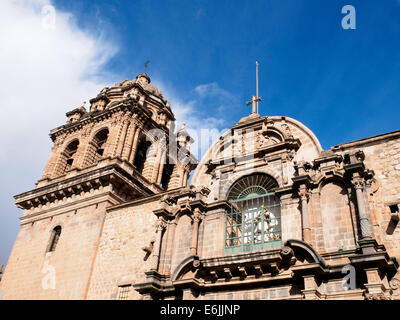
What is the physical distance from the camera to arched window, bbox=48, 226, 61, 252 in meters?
19.6

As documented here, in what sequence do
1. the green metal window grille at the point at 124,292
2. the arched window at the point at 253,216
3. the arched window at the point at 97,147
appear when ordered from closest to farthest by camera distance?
the arched window at the point at 253,216 < the green metal window grille at the point at 124,292 < the arched window at the point at 97,147

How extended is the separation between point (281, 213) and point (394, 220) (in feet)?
10.4

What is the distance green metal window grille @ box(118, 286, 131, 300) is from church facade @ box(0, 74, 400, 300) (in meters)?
0.05

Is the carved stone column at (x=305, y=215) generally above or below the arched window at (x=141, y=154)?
below

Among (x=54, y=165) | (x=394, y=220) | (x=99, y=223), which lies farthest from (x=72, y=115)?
(x=394, y=220)

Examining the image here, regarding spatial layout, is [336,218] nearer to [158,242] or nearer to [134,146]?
[158,242]

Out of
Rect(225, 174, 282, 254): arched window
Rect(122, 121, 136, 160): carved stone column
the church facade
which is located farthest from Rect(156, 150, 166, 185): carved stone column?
Rect(225, 174, 282, 254): arched window

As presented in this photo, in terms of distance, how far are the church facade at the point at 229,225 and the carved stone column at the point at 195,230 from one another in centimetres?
4

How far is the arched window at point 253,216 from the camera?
1285cm

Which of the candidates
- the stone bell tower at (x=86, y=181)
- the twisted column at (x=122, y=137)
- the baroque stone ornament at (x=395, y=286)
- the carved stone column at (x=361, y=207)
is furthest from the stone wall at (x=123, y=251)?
the baroque stone ornament at (x=395, y=286)

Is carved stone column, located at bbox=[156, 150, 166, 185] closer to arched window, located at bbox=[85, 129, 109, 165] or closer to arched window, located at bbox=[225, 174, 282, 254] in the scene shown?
arched window, located at bbox=[85, 129, 109, 165]

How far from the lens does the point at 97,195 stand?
64.0ft

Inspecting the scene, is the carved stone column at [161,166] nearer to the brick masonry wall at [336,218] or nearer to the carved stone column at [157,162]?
the carved stone column at [157,162]
